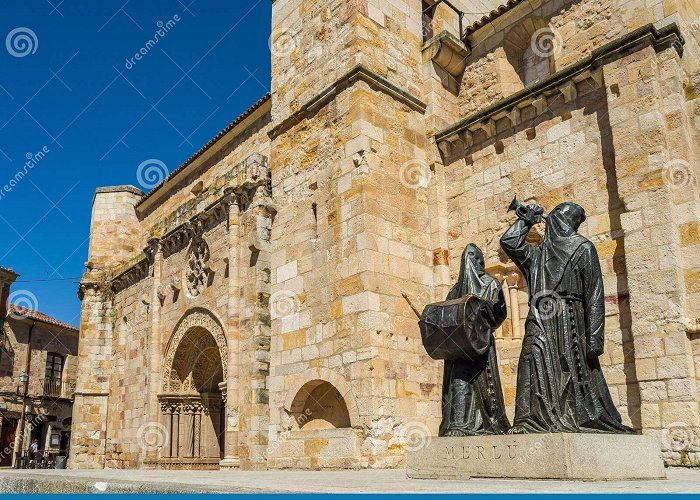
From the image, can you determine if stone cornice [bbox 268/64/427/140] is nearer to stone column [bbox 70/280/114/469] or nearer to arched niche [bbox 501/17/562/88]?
arched niche [bbox 501/17/562/88]

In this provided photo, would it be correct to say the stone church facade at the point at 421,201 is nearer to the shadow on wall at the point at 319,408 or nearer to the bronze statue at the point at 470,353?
the shadow on wall at the point at 319,408

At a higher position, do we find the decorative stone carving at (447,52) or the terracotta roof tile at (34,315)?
the decorative stone carving at (447,52)

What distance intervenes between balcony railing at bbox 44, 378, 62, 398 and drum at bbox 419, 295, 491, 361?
2628cm

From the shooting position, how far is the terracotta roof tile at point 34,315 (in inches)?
1123

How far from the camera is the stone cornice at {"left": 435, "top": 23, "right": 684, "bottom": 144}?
859 cm

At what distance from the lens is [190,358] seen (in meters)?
15.0

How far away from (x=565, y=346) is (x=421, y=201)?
538cm

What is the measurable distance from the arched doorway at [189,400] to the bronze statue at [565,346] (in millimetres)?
9692

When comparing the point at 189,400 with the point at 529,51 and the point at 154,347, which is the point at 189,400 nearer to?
the point at 154,347

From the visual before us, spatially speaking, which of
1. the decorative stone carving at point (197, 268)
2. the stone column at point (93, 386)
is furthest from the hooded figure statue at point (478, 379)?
the stone column at point (93, 386)

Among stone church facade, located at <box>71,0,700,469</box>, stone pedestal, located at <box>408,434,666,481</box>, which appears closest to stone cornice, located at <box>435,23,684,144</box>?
stone church facade, located at <box>71,0,700,469</box>

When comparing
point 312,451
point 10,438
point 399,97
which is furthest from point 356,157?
point 10,438

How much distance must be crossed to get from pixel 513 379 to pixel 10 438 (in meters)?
23.5

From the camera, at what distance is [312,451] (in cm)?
954
